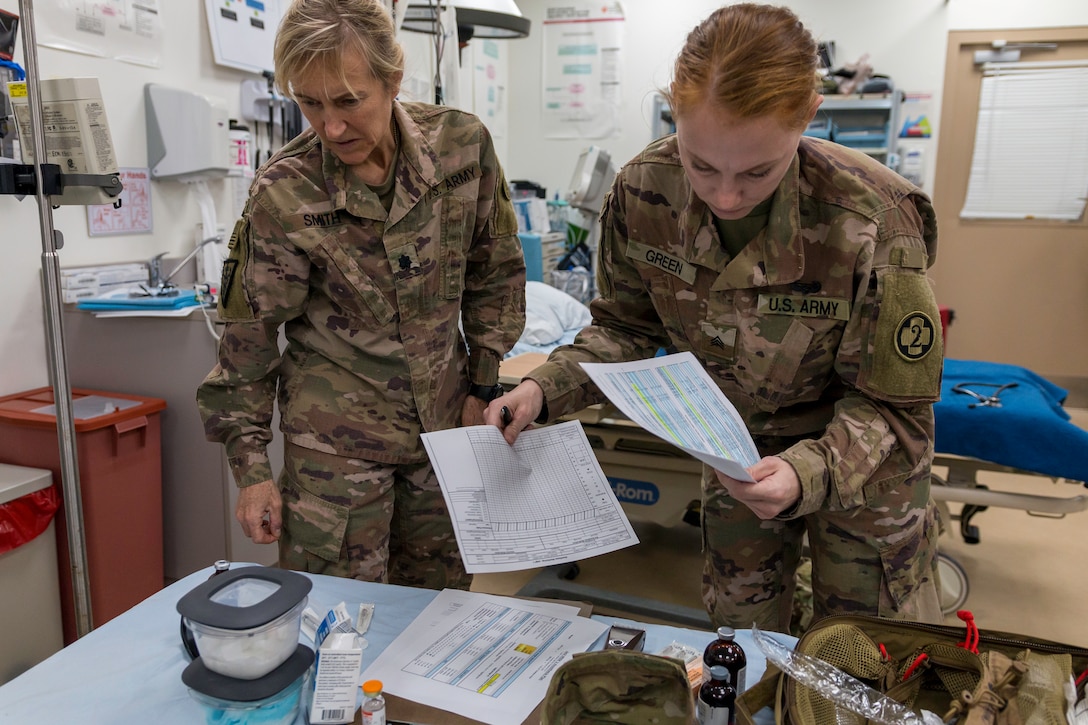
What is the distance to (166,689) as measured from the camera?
93cm

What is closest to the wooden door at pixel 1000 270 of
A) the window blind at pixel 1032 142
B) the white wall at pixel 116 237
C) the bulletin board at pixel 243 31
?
the window blind at pixel 1032 142

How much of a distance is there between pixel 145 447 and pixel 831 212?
1864 millimetres

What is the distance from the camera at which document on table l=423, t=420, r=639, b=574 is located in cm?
99

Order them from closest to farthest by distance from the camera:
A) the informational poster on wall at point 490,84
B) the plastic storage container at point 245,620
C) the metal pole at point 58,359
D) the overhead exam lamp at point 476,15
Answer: the plastic storage container at point 245,620 < the metal pole at point 58,359 < the overhead exam lamp at point 476,15 < the informational poster on wall at point 490,84

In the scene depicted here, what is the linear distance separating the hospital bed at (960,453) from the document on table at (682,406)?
1392 mm

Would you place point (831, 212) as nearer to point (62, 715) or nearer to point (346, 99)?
point (346, 99)

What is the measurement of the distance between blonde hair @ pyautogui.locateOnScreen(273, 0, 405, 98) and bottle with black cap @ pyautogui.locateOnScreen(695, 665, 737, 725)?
3.12 feet

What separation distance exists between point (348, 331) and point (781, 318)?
699 millimetres

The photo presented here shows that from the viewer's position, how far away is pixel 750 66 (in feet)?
2.98

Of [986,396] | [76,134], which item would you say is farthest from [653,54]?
[76,134]

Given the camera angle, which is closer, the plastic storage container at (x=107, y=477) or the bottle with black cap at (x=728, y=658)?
the bottle with black cap at (x=728, y=658)

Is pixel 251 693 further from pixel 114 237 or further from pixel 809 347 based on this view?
pixel 114 237

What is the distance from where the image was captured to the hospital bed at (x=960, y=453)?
2205mm

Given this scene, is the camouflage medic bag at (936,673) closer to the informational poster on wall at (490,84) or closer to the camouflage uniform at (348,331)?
the camouflage uniform at (348,331)
